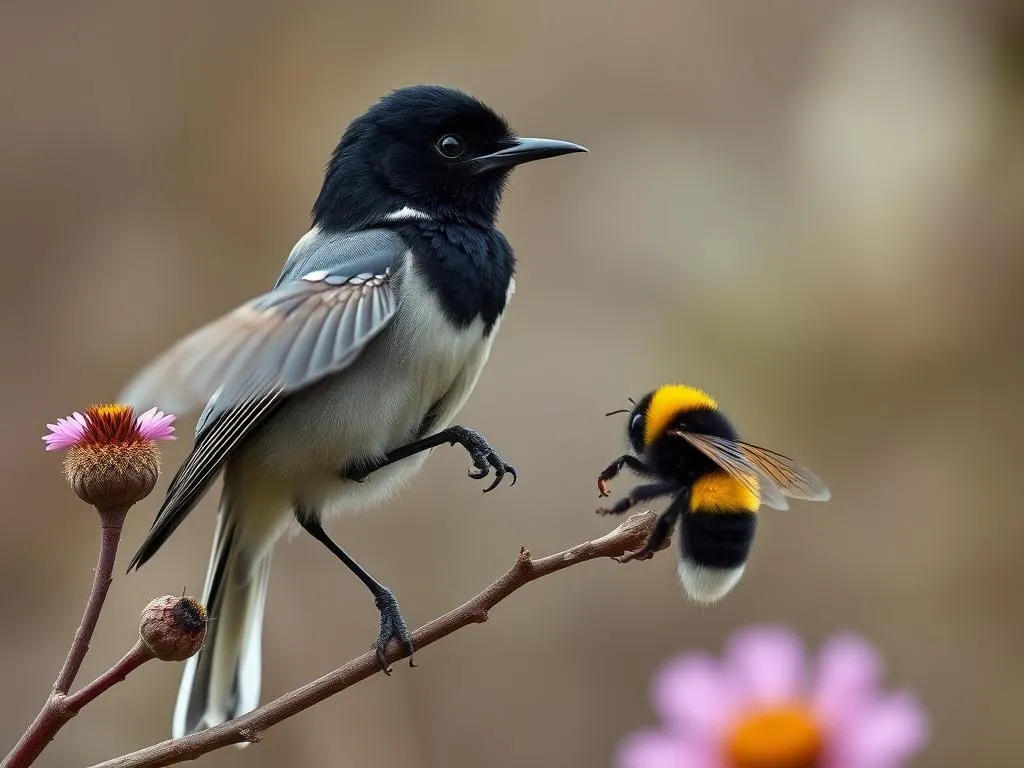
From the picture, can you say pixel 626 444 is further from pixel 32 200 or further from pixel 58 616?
pixel 32 200

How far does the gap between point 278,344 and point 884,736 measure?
6.28 ft

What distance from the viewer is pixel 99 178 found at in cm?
695

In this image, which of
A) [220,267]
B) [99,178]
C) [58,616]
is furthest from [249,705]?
[99,178]

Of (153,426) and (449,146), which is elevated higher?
(449,146)

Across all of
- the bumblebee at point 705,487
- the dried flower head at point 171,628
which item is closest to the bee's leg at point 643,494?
the bumblebee at point 705,487

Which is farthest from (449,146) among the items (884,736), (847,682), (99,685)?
(884,736)

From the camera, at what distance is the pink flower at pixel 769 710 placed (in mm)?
1117

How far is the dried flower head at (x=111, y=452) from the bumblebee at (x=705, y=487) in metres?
0.89

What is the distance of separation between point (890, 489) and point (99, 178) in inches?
178

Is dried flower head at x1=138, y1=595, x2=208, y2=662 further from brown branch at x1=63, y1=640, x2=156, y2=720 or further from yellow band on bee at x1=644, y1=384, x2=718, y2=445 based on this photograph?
yellow band on bee at x1=644, y1=384, x2=718, y2=445

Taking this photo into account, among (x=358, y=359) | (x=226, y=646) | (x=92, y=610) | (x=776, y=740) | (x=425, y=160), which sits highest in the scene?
(x=425, y=160)

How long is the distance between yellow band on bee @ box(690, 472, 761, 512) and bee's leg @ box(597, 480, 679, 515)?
0.05m

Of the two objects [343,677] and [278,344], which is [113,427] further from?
[343,677]

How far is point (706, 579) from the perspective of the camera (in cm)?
263
